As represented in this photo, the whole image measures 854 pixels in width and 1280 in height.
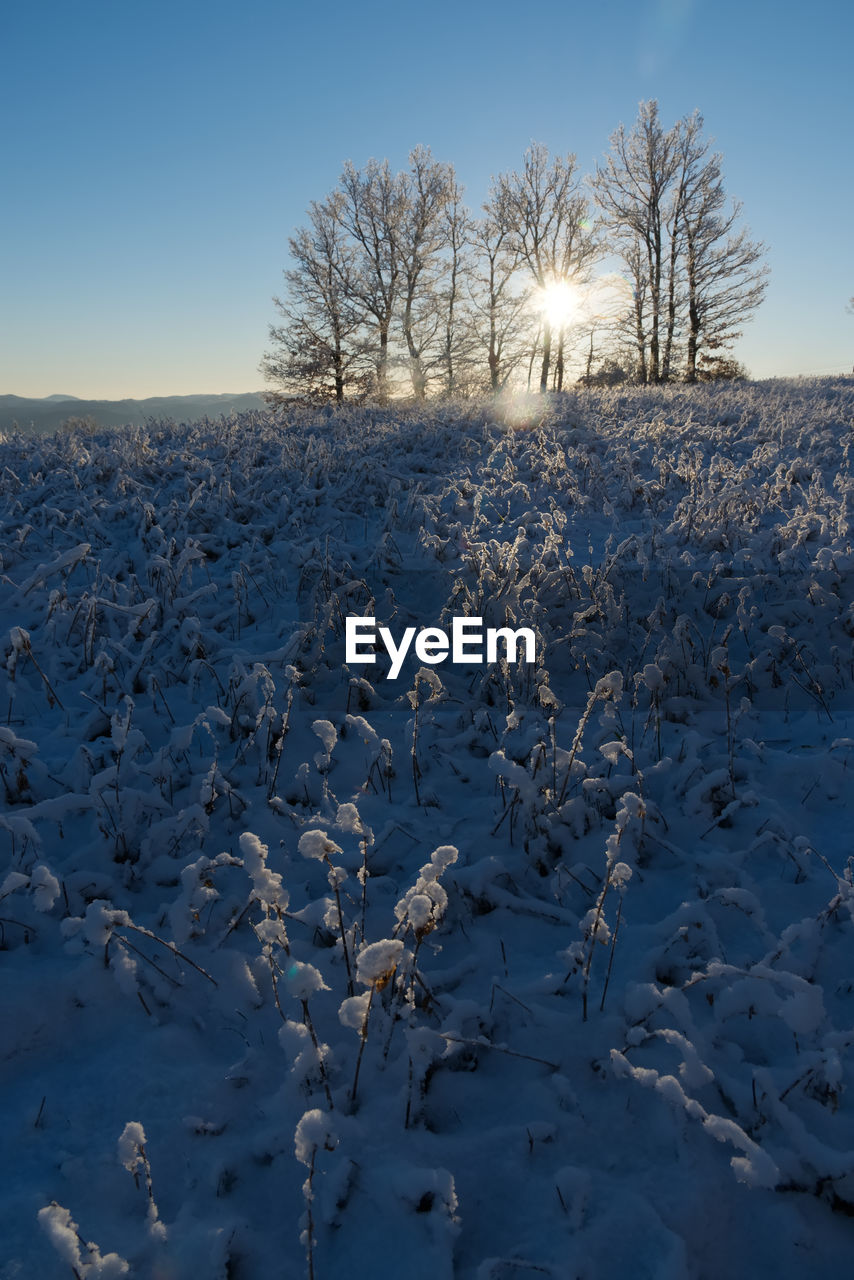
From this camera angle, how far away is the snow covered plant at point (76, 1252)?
1.35 metres

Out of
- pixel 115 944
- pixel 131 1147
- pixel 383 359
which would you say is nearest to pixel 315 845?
pixel 131 1147

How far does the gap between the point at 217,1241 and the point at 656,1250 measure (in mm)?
981

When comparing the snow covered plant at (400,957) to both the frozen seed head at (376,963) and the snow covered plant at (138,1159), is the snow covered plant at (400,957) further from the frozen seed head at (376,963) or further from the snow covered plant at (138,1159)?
the snow covered plant at (138,1159)

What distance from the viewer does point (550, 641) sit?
440 centimetres

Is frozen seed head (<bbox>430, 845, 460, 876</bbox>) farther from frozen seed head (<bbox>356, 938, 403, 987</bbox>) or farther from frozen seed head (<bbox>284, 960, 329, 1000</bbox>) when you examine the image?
frozen seed head (<bbox>284, 960, 329, 1000</bbox>)

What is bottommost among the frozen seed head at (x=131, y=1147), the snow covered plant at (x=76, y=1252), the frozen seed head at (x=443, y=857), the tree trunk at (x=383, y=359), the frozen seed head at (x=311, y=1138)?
the snow covered plant at (x=76, y=1252)

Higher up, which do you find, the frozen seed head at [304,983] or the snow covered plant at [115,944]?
the frozen seed head at [304,983]

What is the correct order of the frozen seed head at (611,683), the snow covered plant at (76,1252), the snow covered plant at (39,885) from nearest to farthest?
the snow covered plant at (76,1252) → the snow covered plant at (39,885) → the frozen seed head at (611,683)

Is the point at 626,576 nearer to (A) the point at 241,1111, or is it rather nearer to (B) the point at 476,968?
(B) the point at 476,968

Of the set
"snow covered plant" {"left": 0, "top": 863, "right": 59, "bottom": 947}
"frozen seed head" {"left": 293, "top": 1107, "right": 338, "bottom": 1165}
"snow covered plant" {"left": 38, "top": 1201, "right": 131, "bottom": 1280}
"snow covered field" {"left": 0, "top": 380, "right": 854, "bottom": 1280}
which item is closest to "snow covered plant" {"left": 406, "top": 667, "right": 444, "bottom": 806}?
"snow covered field" {"left": 0, "top": 380, "right": 854, "bottom": 1280}

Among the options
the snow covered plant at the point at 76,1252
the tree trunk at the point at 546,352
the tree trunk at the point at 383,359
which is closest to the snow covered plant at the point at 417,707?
the snow covered plant at the point at 76,1252

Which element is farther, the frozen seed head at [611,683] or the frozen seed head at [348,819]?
the frozen seed head at [611,683]

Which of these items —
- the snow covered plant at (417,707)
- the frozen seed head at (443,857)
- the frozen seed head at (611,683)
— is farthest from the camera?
the snow covered plant at (417,707)

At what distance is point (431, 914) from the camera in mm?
1818
